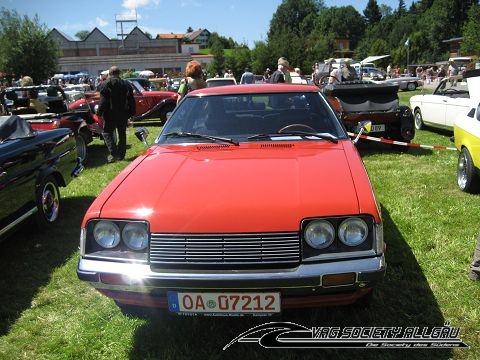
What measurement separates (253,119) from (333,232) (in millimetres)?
1733

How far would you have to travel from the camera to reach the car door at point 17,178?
4344 millimetres

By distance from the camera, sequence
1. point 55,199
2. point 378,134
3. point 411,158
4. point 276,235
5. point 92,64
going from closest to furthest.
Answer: point 276,235
point 55,199
point 411,158
point 378,134
point 92,64

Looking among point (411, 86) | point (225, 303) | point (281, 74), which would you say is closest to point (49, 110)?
point (281, 74)

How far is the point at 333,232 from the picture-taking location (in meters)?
2.56

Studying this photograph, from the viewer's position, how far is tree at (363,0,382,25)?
129625 mm

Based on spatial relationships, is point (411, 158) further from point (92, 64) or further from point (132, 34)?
point (132, 34)

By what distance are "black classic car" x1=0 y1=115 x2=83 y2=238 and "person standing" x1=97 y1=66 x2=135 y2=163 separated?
95.2 inches

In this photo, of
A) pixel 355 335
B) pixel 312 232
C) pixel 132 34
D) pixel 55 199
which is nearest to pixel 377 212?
pixel 312 232

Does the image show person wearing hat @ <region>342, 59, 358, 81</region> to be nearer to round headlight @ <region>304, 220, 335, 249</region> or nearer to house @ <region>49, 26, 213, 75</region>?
round headlight @ <region>304, 220, 335, 249</region>

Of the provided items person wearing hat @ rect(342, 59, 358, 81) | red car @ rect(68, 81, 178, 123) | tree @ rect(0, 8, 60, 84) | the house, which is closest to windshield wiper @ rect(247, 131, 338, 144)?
red car @ rect(68, 81, 178, 123)

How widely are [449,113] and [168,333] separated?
8753mm

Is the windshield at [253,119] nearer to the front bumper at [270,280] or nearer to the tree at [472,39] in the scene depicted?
the front bumper at [270,280]

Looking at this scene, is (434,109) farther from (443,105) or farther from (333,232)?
(333,232)

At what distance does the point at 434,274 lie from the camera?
3.75 m
